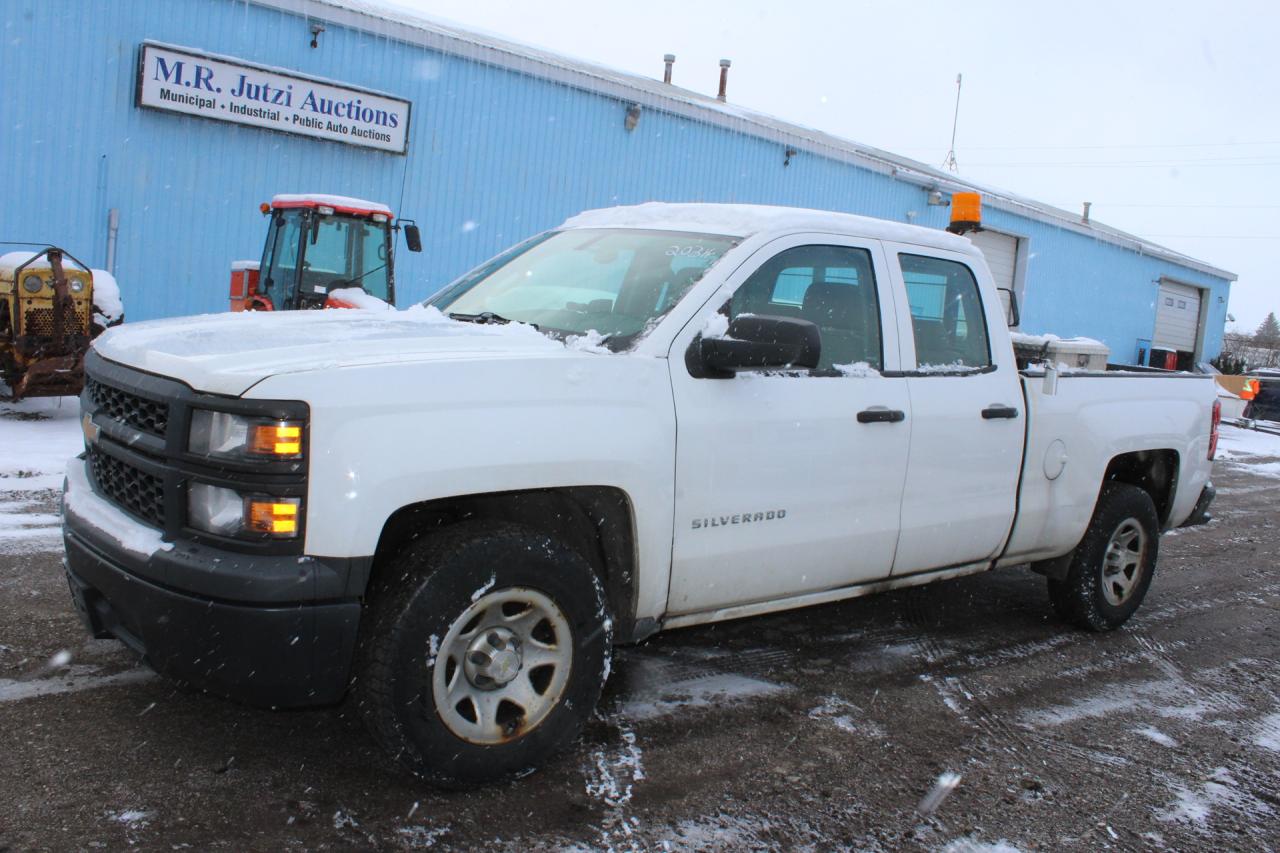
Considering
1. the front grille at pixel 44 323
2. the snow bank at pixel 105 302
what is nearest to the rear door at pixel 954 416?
the front grille at pixel 44 323

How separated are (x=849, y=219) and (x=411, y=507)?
2.28m

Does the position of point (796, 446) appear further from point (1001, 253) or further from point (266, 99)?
point (1001, 253)

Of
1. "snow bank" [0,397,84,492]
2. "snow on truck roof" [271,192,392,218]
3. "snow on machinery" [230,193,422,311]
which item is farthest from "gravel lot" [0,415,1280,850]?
"snow on truck roof" [271,192,392,218]

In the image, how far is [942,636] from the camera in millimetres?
5113

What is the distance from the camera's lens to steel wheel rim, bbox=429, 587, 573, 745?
2.95 m

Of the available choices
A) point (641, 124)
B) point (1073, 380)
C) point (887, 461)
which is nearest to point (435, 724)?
point (887, 461)

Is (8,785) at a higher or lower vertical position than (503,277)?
lower

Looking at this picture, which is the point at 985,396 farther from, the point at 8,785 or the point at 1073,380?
the point at 8,785

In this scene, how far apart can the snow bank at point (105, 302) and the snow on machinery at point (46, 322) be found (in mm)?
216

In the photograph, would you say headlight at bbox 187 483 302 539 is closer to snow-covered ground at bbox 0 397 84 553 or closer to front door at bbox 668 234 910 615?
front door at bbox 668 234 910 615

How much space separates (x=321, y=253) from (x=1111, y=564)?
9979 mm

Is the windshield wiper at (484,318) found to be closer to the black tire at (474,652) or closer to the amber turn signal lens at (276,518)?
the black tire at (474,652)

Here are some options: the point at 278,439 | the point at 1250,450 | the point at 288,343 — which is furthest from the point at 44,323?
the point at 1250,450

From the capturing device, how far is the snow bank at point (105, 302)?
36.7 feet
